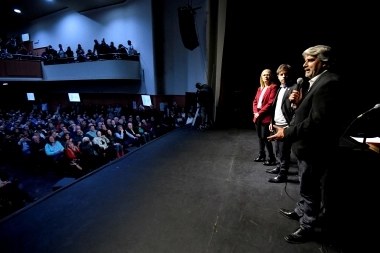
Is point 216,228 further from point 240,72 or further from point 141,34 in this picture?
point 141,34

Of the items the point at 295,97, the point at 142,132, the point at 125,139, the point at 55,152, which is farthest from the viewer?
the point at 142,132

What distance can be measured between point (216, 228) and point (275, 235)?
1.53 feet

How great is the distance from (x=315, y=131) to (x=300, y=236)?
0.81 meters

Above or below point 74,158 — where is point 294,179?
above

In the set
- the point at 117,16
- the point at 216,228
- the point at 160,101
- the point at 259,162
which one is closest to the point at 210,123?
the point at 259,162

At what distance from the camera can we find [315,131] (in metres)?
1.27

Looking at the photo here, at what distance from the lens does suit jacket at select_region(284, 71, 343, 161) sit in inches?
48.0

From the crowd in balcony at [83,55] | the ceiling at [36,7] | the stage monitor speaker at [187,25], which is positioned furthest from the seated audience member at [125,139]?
the ceiling at [36,7]

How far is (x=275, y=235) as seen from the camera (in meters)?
1.56

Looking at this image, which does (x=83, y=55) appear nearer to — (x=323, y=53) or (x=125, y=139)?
(x=125, y=139)

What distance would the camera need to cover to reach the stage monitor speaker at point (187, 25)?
6095 mm

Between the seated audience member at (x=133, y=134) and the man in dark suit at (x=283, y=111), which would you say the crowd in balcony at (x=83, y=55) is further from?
the man in dark suit at (x=283, y=111)

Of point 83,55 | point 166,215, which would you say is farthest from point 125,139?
point 83,55

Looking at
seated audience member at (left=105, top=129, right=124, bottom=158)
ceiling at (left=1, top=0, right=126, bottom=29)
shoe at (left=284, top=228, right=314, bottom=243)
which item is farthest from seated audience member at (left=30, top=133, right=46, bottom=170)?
ceiling at (left=1, top=0, right=126, bottom=29)
